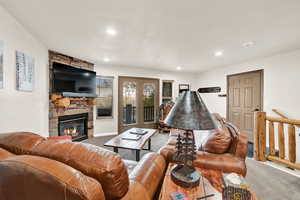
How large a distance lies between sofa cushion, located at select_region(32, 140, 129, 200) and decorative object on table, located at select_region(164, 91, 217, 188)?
493mm

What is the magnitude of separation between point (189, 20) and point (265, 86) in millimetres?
3030

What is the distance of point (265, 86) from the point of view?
11.8 feet

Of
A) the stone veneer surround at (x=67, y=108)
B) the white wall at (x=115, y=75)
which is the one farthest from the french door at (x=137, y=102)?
the stone veneer surround at (x=67, y=108)

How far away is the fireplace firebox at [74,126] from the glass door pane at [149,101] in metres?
2.07

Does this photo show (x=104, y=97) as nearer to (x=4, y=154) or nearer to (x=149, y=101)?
(x=149, y=101)

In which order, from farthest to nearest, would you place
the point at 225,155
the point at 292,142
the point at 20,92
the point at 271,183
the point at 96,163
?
the point at 292,142 < the point at 20,92 < the point at 271,183 < the point at 225,155 < the point at 96,163

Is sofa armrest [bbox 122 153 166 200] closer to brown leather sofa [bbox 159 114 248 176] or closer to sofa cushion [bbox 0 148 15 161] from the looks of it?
brown leather sofa [bbox 159 114 248 176]

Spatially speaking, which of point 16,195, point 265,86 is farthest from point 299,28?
point 16,195

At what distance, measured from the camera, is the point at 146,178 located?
3.60 feet

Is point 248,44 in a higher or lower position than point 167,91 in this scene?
higher

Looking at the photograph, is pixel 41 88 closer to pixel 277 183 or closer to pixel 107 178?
pixel 107 178

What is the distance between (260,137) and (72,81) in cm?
440

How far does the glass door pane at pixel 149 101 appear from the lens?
5.19 m

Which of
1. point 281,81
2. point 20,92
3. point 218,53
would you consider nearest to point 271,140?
point 281,81
